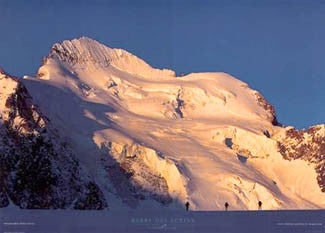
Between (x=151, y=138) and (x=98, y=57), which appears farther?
(x=98, y=57)

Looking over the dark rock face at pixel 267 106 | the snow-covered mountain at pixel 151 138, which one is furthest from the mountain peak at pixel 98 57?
the dark rock face at pixel 267 106

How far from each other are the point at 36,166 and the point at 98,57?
54125mm

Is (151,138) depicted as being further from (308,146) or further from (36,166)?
(308,146)

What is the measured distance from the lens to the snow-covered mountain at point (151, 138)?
408 ft

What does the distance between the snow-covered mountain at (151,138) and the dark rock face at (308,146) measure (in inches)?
7.9

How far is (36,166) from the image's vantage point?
118m

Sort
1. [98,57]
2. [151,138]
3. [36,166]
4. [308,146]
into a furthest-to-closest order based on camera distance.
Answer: [98,57] < [308,146] < [151,138] < [36,166]

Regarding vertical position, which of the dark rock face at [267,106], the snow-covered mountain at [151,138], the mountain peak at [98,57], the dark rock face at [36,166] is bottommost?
the dark rock face at [36,166]

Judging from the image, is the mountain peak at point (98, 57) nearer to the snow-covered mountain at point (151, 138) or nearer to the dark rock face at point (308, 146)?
the snow-covered mountain at point (151, 138)

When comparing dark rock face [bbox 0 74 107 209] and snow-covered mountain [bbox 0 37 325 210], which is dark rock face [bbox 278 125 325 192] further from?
dark rock face [bbox 0 74 107 209]

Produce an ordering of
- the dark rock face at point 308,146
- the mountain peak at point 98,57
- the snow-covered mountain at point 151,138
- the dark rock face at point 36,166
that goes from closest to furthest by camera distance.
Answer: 1. the dark rock face at point 36,166
2. the snow-covered mountain at point 151,138
3. the dark rock face at point 308,146
4. the mountain peak at point 98,57

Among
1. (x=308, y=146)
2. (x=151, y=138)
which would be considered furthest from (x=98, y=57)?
(x=308, y=146)

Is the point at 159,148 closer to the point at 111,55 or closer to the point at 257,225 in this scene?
the point at 111,55

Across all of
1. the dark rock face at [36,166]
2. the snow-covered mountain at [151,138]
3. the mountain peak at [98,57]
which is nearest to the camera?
the dark rock face at [36,166]
